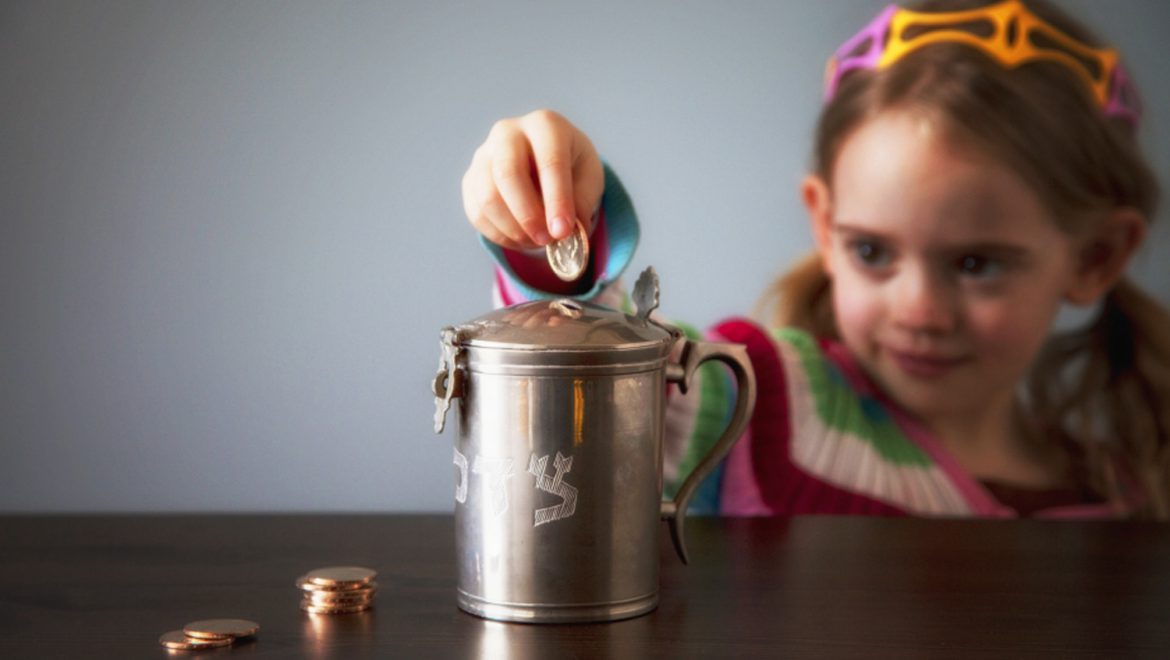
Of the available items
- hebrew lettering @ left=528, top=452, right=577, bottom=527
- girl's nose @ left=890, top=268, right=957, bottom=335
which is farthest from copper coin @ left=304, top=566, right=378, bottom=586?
girl's nose @ left=890, top=268, right=957, bottom=335

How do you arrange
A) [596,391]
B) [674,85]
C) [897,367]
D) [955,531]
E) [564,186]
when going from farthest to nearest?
[674,85] → [897,367] → [955,531] → [564,186] → [596,391]

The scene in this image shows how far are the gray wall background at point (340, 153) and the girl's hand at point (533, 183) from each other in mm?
856

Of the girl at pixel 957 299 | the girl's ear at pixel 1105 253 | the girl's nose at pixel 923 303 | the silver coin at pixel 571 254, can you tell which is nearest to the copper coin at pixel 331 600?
the silver coin at pixel 571 254

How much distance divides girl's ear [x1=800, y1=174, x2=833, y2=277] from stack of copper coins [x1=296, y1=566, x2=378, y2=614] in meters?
1.10

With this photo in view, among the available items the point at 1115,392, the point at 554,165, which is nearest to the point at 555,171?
the point at 554,165

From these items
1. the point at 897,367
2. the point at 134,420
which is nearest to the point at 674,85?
the point at 897,367

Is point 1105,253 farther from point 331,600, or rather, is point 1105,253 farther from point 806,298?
point 331,600

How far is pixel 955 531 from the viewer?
908 mm

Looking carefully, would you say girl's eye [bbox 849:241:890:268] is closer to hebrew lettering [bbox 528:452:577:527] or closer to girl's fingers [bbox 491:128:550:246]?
girl's fingers [bbox 491:128:550:246]

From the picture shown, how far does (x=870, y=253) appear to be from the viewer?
155cm

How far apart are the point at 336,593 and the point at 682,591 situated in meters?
0.19

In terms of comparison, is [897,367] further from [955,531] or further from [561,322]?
[561,322]

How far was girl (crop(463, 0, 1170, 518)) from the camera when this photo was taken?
4.91 feet

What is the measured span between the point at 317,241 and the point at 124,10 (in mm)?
414
